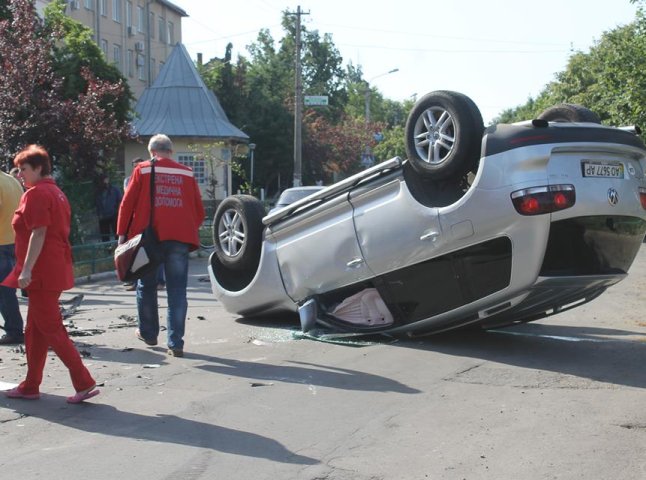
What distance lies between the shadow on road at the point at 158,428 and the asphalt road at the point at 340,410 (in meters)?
0.02

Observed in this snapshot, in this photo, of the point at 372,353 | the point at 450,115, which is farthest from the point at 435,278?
the point at 450,115

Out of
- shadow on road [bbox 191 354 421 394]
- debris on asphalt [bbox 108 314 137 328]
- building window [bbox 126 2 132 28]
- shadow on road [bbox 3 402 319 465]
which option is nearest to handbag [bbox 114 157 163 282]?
shadow on road [bbox 191 354 421 394]

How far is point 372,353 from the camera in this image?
8023 millimetres

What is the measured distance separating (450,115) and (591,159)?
1.19 meters

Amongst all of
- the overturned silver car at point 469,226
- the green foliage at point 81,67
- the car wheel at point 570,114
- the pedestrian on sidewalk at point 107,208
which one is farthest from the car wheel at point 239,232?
the green foliage at point 81,67

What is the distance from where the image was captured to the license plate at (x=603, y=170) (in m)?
7.20

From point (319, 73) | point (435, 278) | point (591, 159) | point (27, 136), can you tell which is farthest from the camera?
point (319, 73)

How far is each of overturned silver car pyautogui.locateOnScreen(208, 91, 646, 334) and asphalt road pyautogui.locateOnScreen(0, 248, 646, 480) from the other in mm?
425

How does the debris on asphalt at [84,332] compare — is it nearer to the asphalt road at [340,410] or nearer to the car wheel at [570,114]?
the asphalt road at [340,410]

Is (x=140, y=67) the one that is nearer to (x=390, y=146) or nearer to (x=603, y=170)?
(x=390, y=146)

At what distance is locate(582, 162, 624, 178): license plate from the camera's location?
720cm

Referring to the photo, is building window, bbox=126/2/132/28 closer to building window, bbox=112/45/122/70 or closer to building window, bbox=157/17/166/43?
building window, bbox=112/45/122/70

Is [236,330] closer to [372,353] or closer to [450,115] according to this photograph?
[372,353]

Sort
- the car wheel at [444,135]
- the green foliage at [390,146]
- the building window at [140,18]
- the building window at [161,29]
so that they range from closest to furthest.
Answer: the car wheel at [444,135]
the building window at [140,18]
the building window at [161,29]
the green foliage at [390,146]
